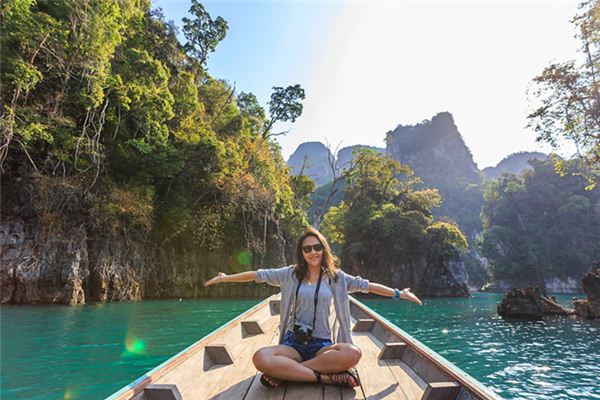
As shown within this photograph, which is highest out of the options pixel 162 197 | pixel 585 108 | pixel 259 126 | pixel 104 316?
pixel 259 126

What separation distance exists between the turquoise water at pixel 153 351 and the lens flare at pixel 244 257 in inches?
365

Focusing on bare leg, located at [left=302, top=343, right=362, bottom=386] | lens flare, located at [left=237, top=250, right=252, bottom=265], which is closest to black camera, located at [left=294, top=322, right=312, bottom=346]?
bare leg, located at [left=302, top=343, right=362, bottom=386]

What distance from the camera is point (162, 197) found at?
57.4 feet

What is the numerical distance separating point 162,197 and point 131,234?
2.52 metres

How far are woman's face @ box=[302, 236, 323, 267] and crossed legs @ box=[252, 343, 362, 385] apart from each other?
66 cm

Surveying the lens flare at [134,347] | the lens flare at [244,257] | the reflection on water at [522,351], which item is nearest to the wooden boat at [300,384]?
the lens flare at [134,347]

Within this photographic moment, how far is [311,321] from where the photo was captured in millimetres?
2684

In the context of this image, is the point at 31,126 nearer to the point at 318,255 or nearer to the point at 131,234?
the point at 131,234

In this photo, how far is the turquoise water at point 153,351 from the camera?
168 inches

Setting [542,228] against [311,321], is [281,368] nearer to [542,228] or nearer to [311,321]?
[311,321]

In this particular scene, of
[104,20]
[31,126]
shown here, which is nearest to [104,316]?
[31,126]

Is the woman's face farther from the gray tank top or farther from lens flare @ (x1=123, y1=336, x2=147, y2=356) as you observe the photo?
lens flare @ (x1=123, y1=336, x2=147, y2=356)

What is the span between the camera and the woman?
7.89ft

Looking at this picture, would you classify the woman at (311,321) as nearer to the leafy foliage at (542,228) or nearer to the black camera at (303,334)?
the black camera at (303,334)
